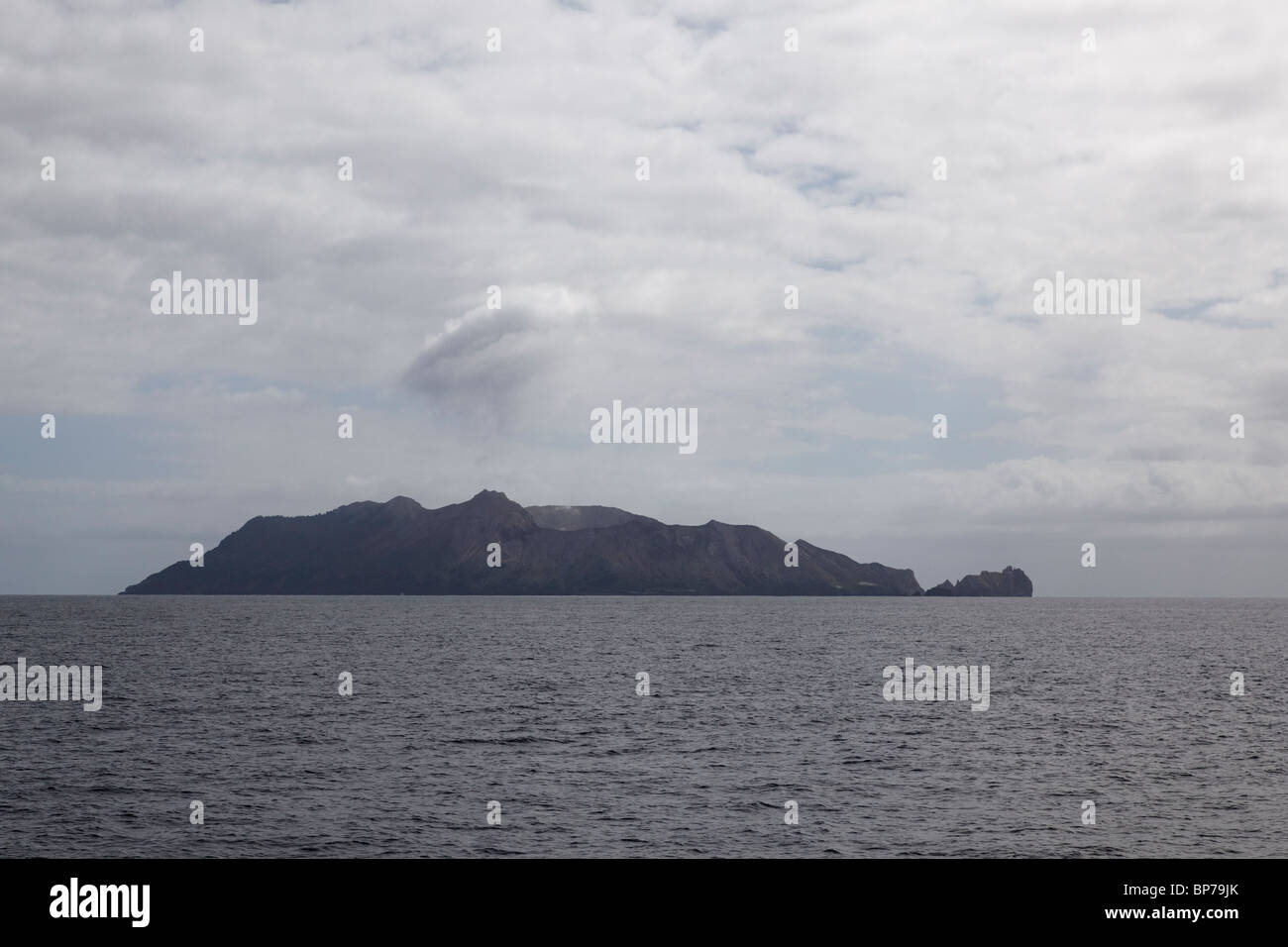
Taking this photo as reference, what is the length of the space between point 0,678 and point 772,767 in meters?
88.7

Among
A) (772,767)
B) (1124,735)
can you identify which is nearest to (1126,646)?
(1124,735)

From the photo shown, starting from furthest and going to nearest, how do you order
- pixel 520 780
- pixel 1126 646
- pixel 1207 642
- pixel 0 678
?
pixel 1207 642, pixel 1126 646, pixel 0 678, pixel 520 780

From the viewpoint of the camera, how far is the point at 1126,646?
175 meters

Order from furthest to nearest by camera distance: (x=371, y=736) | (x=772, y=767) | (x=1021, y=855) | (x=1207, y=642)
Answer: (x=1207, y=642)
(x=371, y=736)
(x=772, y=767)
(x=1021, y=855)

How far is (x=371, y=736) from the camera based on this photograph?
6881 centimetres
